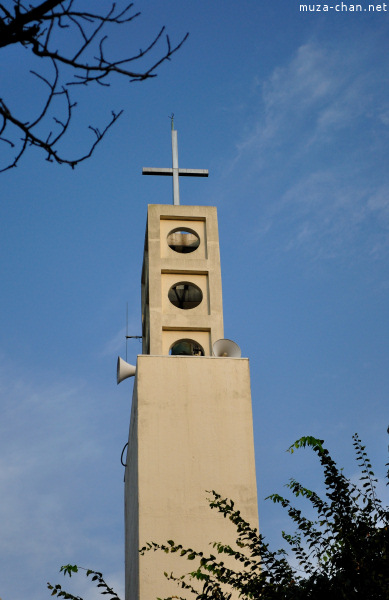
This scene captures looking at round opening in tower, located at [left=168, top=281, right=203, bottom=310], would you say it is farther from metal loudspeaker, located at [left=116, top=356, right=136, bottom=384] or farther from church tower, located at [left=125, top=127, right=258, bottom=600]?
metal loudspeaker, located at [left=116, top=356, right=136, bottom=384]

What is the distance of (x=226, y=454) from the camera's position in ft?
49.1

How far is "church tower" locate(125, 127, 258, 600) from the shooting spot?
46.7ft

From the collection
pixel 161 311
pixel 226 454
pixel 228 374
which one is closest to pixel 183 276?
pixel 161 311

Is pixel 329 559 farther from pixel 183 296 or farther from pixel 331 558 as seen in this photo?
pixel 183 296

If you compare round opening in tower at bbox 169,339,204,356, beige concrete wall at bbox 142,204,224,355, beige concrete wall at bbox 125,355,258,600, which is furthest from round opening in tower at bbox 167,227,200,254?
beige concrete wall at bbox 125,355,258,600

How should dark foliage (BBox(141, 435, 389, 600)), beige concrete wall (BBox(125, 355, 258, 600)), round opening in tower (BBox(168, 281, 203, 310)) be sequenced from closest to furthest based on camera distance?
1. dark foliage (BBox(141, 435, 389, 600))
2. beige concrete wall (BBox(125, 355, 258, 600))
3. round opening in tower (BBox(168, 281, 203, 310))

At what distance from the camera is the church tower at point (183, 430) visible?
14.2 m

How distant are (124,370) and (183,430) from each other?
9.07ft

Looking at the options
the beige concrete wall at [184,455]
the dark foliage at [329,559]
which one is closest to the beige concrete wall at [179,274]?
the beige concrete wall at [184,455]

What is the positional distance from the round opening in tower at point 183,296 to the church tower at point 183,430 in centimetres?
41

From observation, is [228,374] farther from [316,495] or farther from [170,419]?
[316,495]

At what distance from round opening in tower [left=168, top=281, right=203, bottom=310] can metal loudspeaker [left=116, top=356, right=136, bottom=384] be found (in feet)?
6.45

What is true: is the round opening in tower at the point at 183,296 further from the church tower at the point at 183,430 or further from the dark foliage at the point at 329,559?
the dark foliage at the point at 329,559

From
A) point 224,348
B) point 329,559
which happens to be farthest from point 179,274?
point 329,559
